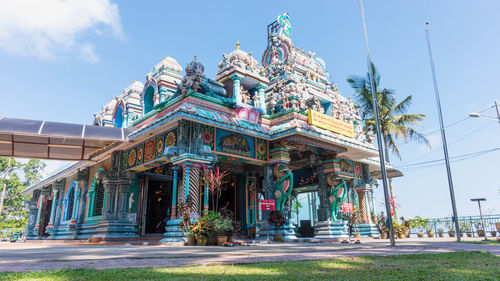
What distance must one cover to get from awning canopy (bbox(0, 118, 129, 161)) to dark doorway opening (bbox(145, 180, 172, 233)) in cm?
338

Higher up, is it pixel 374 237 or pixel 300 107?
pixel 300 107

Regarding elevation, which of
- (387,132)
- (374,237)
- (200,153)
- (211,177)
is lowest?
(374,237)

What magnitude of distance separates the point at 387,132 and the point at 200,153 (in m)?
16.6

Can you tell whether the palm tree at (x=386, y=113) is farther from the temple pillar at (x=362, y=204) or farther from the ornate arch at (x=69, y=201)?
the ornate arch at (x=69, y=201)

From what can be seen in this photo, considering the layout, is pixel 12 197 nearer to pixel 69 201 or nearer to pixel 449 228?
pixel 69 201

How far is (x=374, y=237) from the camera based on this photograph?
18609 millimetres

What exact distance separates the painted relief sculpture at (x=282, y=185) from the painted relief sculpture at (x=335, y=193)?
10.6ft

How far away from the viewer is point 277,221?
43.8 feet

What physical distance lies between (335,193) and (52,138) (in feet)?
42.9

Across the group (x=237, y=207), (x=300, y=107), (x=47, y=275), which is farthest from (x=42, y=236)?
(x=47, y=275)

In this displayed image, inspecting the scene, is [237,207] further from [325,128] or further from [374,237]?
[374,237]

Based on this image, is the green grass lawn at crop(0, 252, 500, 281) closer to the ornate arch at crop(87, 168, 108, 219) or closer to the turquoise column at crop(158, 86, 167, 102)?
the turquoise column at crop(158, 86, 167, 102)

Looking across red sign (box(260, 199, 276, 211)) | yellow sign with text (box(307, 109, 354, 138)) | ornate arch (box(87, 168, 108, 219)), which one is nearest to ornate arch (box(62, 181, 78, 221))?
ornate arch (box(87, 168, 108, 219))

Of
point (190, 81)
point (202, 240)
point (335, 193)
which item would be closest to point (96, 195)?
point (190, 81)
